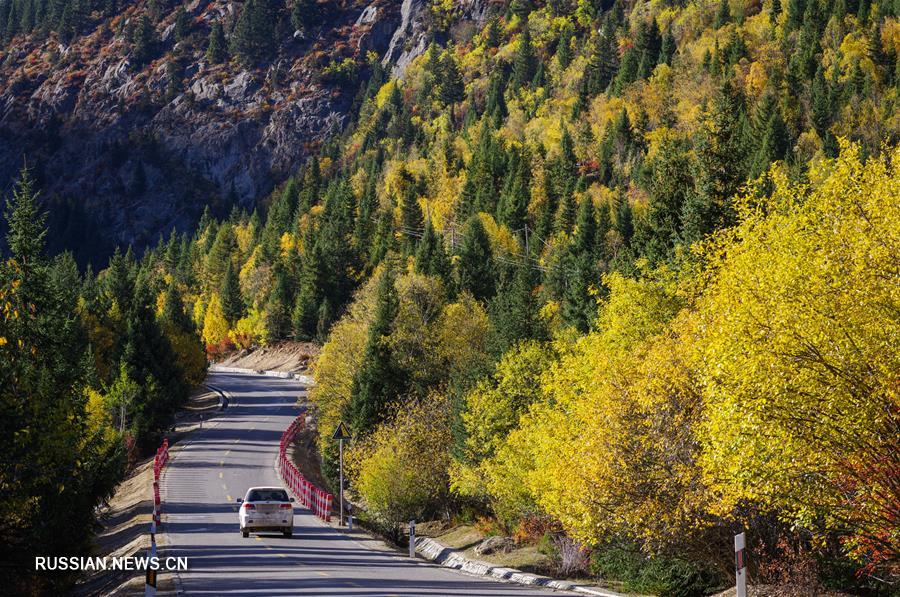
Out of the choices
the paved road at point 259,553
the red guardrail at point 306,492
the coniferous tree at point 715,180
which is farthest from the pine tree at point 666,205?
the paved road at point 259,553

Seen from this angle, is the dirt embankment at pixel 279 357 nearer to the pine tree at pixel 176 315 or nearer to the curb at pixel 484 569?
the pine tree at pixel 176 315

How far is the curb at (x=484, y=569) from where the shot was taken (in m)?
24.8

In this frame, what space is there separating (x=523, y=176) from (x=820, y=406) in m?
119

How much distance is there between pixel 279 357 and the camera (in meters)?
129

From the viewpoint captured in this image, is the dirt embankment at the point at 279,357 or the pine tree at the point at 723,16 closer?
the dirt embankment at the point at 279,357

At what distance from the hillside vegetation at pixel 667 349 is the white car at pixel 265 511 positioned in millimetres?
8213

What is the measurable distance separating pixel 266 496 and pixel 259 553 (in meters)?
4.59

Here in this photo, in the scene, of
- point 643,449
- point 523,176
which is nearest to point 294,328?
point 523,176

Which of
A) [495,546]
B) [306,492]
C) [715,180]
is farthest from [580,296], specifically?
[495,546]

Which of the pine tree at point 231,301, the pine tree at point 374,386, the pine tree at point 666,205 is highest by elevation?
the pine tree at point 231,301

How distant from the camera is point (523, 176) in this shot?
134875 mm

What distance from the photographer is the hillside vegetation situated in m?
17.1

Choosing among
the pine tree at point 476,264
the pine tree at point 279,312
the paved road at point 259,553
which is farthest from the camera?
the pine tree at point 279,312

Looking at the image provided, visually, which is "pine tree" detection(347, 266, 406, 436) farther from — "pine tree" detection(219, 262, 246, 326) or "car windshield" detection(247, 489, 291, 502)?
"pine tree" detection(219, 262, 246, 326)
